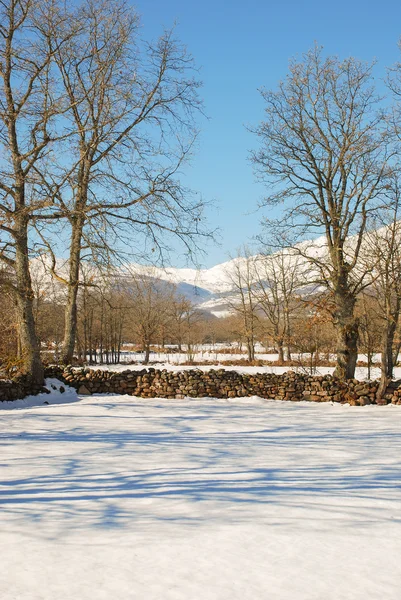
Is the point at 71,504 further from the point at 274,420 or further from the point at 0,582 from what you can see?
the point at 274,420

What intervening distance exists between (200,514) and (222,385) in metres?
8.49

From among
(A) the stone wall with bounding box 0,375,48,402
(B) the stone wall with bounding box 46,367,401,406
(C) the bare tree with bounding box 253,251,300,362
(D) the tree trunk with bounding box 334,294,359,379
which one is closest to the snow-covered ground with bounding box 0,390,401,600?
(A) the stone wall with bounding box 0,375,48,402

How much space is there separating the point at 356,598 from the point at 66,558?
2080 mm

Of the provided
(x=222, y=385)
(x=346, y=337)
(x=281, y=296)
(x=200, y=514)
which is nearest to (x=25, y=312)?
(x=222, y=385)

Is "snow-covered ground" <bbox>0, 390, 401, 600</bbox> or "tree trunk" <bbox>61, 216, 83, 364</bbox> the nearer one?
"snow-covered ground" <bbox>0, 390, 401, 600</bbox>

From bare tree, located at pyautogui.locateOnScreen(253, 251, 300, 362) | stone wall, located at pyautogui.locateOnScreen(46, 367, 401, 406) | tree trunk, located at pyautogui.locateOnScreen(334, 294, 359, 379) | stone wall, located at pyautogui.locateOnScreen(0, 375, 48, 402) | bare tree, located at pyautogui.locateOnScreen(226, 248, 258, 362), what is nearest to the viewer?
stone wall, located at pyautogui.locateOnScreen(0, 375, 48, 402)

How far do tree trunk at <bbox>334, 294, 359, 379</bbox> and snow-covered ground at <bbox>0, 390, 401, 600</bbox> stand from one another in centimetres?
461

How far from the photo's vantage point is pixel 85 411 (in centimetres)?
1041

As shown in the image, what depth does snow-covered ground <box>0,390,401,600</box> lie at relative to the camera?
3.25m

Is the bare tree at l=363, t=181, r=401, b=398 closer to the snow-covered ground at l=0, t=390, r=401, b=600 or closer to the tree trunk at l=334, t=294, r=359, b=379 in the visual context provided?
the tree trunk at l=334, t=294, r=359, b=379

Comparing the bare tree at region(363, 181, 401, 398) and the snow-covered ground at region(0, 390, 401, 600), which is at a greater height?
the bare tree at region(363, 181, 401, 398)

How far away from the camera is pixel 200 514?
14.5ft

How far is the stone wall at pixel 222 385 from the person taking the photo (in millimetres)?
12052

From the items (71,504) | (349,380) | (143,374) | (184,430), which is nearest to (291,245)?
(349,380)
